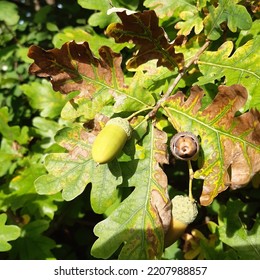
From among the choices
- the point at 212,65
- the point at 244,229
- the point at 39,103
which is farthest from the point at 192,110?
the point at 39,103

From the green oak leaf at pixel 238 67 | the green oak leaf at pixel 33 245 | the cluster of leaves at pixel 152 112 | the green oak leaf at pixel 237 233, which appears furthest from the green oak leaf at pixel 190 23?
the green oak leaf at pixel 33 245

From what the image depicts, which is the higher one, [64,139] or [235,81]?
[235,81]

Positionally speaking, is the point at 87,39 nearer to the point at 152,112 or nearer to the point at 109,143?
the point at 152,112

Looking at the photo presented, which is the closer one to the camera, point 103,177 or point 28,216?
point 103,177

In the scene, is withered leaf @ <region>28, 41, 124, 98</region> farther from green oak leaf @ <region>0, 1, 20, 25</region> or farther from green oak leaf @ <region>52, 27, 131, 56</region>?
green oak leaf @ <region>0, 1, 20, 25</region>

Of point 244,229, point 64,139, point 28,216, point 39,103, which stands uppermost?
point 64,139

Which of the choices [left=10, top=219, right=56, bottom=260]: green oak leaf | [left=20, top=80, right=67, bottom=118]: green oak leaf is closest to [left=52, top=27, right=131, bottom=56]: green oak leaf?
[left=20, top=80, right=67, bottom=118]: green oak leaf

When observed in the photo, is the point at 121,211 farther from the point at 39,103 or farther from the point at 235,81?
the point at 39,103
